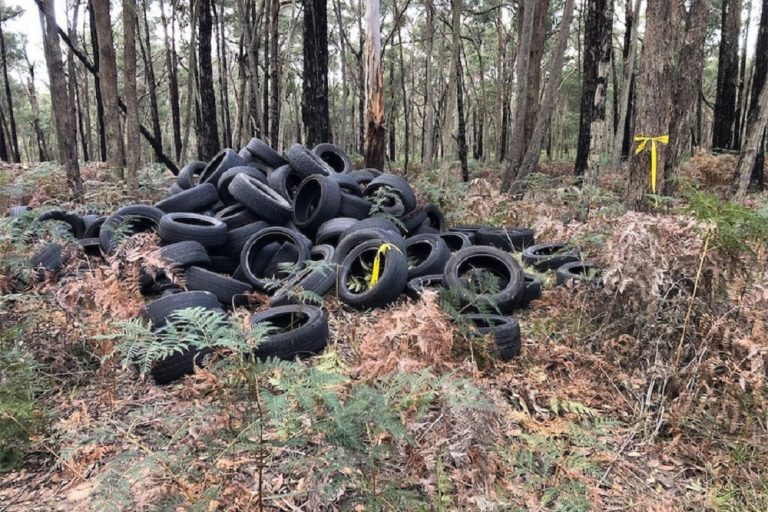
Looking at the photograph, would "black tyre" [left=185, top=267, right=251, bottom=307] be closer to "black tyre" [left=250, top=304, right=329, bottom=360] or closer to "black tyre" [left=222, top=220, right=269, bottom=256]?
"black tyre" [left=250, top=304, right=329, bottom=360]

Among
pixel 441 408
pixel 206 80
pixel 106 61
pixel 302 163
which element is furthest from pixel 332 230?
pixel 206 80

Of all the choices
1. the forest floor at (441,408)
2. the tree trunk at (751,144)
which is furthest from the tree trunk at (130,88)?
the tree trunk at (751,144)

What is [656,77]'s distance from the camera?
634cm

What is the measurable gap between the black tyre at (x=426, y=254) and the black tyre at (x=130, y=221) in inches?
135

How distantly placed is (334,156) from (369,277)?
471 cm

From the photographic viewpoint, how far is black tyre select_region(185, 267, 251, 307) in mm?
5328

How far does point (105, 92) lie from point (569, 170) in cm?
1992

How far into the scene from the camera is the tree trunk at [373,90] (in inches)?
424

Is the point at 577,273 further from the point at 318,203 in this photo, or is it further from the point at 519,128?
the point at 519,128

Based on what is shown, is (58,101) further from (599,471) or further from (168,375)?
(599,471)

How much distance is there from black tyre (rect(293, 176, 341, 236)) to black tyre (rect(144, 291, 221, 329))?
256cm

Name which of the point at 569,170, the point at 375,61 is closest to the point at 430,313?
the point at 375,61

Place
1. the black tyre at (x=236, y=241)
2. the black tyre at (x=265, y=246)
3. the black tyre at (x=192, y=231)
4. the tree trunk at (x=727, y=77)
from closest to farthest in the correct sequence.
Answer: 1. the black tyre at (x=192, y=231)
2. the black tyre at (x=265, y=246)
3. the black tyre at (x=236, y=241)
4. the tree trunk at (x=727, y=77)

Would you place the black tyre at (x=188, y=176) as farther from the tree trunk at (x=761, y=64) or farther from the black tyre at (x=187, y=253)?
the tree trunk at (x=761, y=64)
